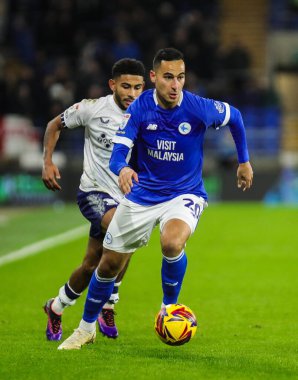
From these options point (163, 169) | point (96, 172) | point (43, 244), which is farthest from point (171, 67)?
point (43, 244)

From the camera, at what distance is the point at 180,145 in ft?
25.2

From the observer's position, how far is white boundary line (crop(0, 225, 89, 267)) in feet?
48.1

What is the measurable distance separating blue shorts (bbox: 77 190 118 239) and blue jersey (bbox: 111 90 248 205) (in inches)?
26.6

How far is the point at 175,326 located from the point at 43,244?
30.8 feet

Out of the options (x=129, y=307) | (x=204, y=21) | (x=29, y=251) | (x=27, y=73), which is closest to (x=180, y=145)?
(x=129, y=307)

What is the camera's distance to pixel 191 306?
415 inches

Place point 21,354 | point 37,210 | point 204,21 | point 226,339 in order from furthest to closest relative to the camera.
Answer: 1. point 204,21
2. point 37,210
3. point 226,339
4. point 21,354

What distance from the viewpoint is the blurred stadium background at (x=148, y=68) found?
23.6 metres

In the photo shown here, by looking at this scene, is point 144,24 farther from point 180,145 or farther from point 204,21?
point 180,145

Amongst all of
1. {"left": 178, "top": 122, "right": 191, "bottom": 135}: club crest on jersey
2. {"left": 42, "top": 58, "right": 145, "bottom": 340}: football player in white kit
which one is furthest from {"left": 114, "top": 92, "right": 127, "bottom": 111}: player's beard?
{"left": 178, "top": 122, "right": 191, "bottom": 135}: club crest on jersey

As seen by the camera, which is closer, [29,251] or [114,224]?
[114,224]

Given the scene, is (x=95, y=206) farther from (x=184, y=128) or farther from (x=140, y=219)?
(x=184, y=128)

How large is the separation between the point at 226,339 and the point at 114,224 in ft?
4.85

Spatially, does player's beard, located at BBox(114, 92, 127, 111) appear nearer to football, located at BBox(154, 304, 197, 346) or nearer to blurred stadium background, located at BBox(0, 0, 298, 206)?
football, located at BBox(154, 304, 197, 346)
